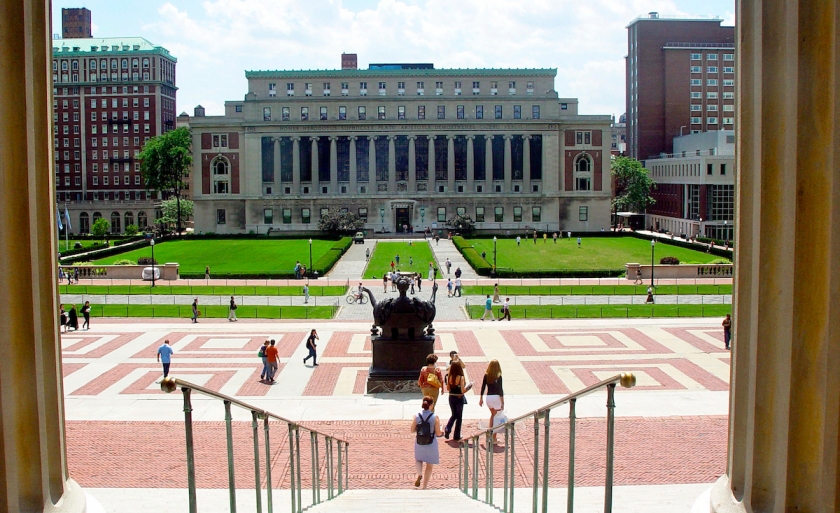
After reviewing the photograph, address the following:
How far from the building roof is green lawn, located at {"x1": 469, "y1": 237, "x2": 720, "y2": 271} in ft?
241

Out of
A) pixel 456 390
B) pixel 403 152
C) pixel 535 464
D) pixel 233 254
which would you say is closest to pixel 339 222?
pixel 403 152

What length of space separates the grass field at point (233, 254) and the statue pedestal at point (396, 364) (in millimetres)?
41596

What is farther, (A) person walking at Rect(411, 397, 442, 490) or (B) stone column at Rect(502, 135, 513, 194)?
Answer: (B) stone column at Rect(502, 135, 513, 194)

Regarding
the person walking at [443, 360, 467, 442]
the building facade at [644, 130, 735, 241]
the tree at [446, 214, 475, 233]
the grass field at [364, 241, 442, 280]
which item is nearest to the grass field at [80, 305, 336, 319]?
the grass field at [364, 241, 442, 280]

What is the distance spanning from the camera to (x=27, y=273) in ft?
20.7

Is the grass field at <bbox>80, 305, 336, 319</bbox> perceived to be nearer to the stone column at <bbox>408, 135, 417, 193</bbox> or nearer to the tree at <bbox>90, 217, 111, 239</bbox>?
the tree at <bbox>90, 217, 111, 239</bbox>

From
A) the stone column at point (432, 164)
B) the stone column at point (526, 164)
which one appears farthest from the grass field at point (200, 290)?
the stone column at point (526, 164)

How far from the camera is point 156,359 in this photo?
32969 millimetres

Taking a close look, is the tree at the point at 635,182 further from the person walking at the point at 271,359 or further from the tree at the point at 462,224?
the person walking at the point at 271,359

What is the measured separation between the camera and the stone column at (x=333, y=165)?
122 metres

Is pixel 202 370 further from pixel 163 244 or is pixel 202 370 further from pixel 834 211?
pixel 163 244

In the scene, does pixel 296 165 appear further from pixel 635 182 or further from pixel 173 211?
pixel 635 182

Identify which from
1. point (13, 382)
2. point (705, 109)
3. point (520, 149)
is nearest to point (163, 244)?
point (520, 149)

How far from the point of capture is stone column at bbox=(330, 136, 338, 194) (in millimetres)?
122188
